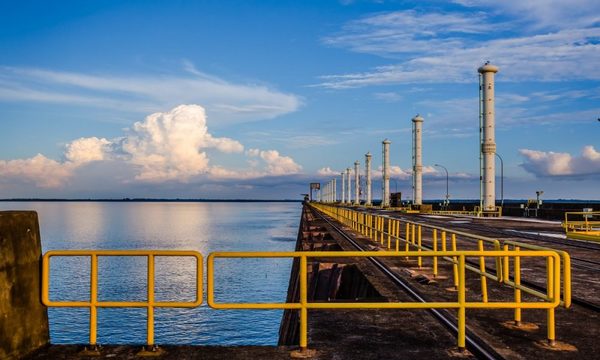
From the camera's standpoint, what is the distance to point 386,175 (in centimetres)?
9431

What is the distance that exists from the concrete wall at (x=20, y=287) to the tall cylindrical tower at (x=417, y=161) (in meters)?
72.2

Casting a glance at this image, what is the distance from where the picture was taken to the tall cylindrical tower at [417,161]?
7688 centimetres

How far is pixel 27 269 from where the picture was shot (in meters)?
7.32

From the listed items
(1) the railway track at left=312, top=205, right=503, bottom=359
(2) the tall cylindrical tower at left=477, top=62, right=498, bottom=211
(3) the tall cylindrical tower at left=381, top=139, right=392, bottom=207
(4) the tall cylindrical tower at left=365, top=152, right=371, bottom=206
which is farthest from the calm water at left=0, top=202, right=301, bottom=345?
(4) the tall cylindrical tower at left=365, top=152, right=371, bottom=206

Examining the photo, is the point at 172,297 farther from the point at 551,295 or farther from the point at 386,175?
the point at 386,175

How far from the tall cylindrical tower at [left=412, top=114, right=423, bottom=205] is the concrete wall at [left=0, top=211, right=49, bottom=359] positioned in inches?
2841

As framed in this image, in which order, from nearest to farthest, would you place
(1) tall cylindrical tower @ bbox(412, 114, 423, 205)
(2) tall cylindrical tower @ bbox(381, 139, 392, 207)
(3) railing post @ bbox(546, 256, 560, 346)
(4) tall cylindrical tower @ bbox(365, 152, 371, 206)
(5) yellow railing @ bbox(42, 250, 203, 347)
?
(5) yellow railing @ bbox(42, 250, 203, 347) → (3) railing post @ bbox(546, 256, 560, 346) → (1) tall cylindrical tower @ bbox(412, 114, 423, 205) → (2) tall cylindrical tower @ bbox(381, 139, 392, 207) → (4) tall cylindrical tower @ bbox(365, 152, 371, 206)

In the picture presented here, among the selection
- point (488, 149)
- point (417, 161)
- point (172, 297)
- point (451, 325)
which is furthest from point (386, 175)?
point (451, 325)

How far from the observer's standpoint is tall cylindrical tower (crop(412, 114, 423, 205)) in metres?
76.9

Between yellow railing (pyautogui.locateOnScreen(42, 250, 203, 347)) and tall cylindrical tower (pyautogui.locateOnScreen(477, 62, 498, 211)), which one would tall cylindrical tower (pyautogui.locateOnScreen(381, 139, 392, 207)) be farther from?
yellow railing (pyautogui.locateOnScreen(42, 250, 203, 347))

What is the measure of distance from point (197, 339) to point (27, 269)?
1814 centimetres

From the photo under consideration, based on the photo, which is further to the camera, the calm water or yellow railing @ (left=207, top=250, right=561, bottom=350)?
the calm water

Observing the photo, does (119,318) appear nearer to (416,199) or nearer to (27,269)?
(27,269)

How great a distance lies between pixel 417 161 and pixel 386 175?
16.6 meters
